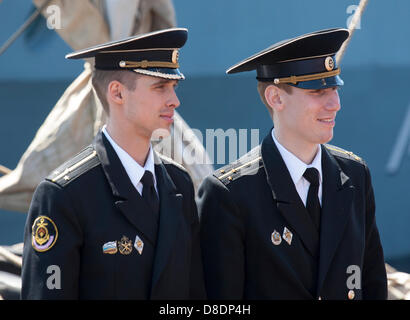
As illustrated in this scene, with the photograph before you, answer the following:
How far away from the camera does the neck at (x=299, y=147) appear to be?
2.36m

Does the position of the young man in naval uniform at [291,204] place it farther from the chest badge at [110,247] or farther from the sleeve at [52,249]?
the sleeve at [52,249]

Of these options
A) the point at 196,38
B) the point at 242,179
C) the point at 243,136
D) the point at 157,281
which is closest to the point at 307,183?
the point at 242,179

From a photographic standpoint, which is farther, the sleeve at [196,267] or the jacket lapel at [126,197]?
the sleeve at [196,267]

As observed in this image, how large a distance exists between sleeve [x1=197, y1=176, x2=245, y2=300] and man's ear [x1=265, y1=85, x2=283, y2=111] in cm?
27

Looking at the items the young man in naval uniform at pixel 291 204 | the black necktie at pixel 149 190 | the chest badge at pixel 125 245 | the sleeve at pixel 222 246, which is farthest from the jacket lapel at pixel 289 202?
the chest badge at pixel 125 245

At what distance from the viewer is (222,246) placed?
2264 millimetres

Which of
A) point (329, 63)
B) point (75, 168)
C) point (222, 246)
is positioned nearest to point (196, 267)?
point (222, 246)

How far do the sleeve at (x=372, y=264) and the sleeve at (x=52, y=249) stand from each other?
867mm

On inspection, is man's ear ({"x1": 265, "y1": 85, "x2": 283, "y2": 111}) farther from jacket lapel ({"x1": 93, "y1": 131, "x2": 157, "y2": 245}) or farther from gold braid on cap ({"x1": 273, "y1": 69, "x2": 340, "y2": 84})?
jacket lapel ({"x1": 93, "y1": 131, "x2": 157, "y2": 245})

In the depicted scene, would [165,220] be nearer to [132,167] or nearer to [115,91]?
[132,167]

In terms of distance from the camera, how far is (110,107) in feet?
7.42

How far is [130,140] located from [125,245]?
11.2 inches

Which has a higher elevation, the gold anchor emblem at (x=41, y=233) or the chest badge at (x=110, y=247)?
the gold anchor emblem at (x=41, y=233)

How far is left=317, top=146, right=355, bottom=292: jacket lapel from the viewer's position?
2.28m
